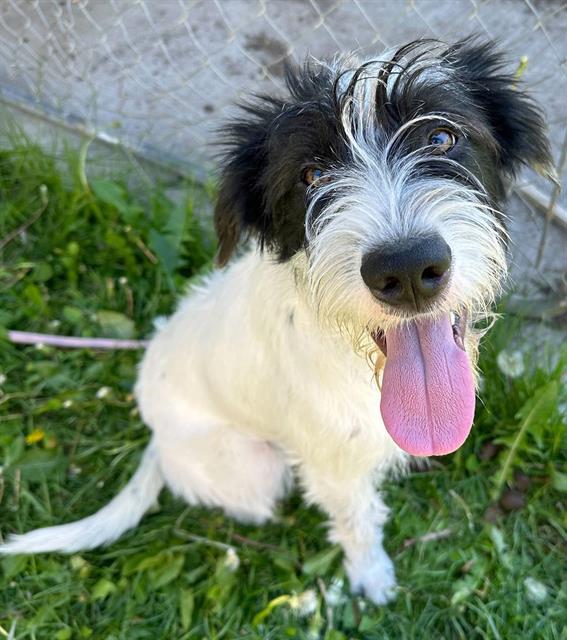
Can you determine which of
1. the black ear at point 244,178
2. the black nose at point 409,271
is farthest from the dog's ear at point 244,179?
the black nose at point 409,271

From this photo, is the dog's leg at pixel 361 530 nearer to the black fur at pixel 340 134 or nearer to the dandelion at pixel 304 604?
the dandelion at pixel 304 604

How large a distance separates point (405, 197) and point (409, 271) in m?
0.26

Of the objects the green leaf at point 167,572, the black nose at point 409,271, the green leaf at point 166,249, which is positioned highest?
the black nose at point 409,271

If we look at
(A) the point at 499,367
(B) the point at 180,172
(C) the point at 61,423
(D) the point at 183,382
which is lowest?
(C) the point at 61,423

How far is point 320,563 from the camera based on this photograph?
117 inches

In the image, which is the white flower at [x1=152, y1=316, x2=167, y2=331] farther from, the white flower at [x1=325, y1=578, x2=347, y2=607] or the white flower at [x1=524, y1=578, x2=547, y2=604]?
the white flower at [x1=524, y1=578, x2=547, y2=604]

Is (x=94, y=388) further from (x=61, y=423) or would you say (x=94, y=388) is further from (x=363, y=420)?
(x=363, y=420)

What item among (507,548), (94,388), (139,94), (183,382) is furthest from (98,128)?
(507,548)

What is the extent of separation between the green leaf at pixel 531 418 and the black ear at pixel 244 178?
4.95ft

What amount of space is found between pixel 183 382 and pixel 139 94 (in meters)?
2.58

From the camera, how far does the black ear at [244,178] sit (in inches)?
85.3

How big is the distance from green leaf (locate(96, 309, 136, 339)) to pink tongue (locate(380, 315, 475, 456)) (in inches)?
84.4

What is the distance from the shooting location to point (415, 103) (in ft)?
6.06

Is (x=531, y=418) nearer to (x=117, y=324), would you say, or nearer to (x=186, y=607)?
(x=186, y=607)
